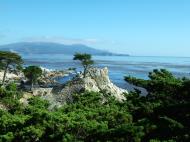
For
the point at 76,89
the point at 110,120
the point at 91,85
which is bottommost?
the point at 76,89

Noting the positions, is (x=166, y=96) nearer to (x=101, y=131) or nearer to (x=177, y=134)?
(x=177, y=134)

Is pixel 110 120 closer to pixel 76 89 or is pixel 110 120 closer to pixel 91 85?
pixel 76 89

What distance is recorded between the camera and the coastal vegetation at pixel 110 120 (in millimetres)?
25828

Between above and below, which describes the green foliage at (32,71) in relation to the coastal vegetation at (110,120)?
below

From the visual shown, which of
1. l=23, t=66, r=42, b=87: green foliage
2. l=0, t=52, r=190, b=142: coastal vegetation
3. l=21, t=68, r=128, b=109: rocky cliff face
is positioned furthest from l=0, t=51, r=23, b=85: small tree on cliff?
l=0, t=52, r=190, b=142: coastal vegetation

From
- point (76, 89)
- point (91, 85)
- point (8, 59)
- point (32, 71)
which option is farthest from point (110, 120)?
point (32, 71)

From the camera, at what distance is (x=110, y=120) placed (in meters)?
29.0

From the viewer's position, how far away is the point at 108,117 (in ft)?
95.3

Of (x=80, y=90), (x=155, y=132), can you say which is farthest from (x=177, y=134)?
(x=80, y=90)

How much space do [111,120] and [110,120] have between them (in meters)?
0.06

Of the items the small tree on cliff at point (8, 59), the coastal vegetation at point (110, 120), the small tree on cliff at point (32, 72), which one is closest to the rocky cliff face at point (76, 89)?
the coastal vegetation at point (110, 120)

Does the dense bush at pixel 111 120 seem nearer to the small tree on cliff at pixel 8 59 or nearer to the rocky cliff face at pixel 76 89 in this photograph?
the rocky cliff face at pixel 76 89

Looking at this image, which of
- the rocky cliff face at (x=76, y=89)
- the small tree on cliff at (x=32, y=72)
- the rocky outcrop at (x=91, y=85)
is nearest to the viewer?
the rocky cliff face at (x=76, y=89)

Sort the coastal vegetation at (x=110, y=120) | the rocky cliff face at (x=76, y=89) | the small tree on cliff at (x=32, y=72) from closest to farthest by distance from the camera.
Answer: the coastal vegetation at (x=110, y=120) → the rocky cliff face at (x=76, y=89) → the small tree on cliff at (x=32, y=72)
